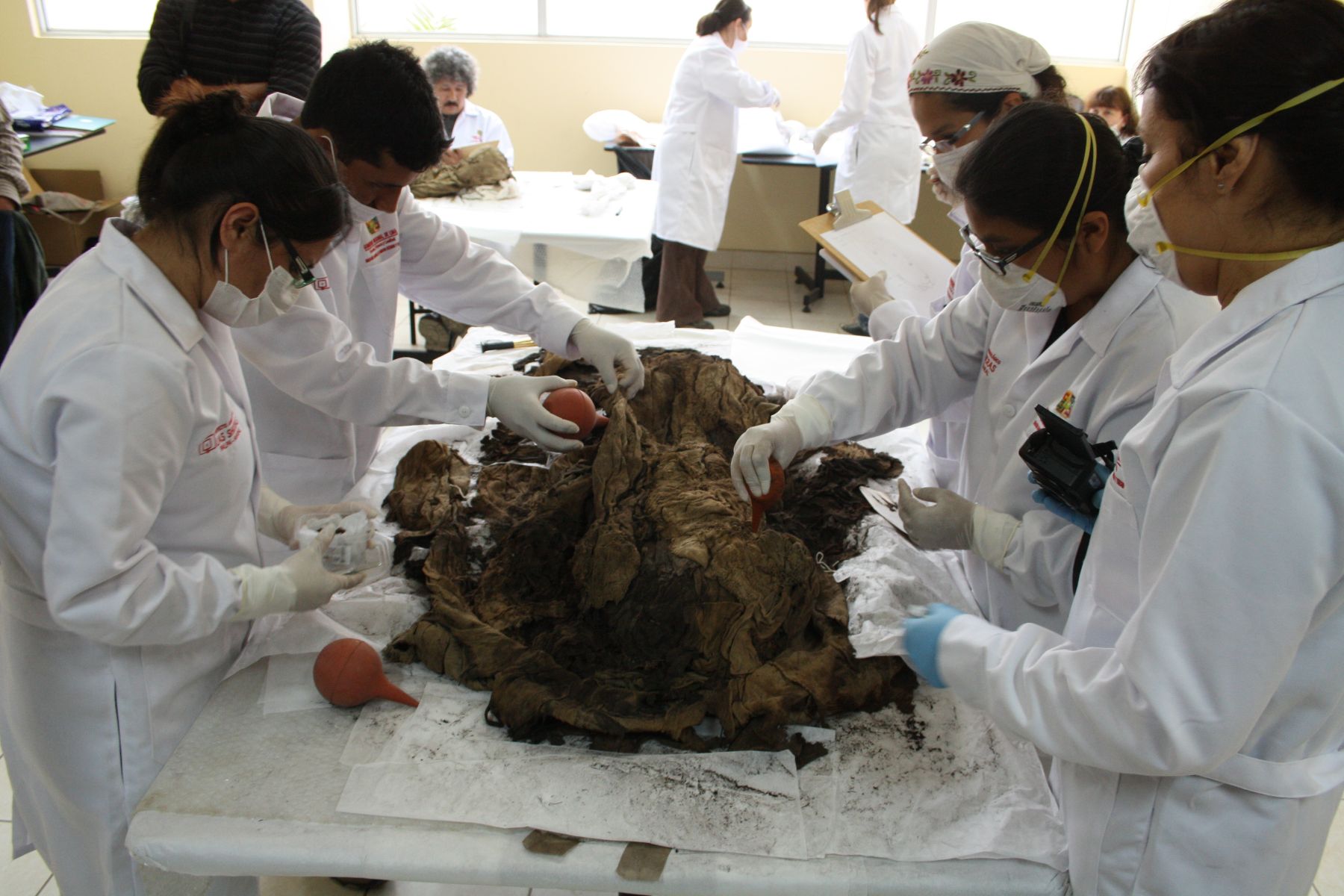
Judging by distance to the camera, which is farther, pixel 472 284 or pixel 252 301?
pixel 472 284

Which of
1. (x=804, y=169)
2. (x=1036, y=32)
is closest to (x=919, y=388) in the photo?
(x=804, y=169)

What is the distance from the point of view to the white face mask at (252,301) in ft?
4.92

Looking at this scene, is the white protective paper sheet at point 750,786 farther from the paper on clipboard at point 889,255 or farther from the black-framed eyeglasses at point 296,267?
the paper on clipboard at point 889,255

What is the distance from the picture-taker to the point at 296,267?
1.55 m

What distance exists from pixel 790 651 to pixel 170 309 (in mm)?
1187

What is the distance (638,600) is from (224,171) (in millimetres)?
1015

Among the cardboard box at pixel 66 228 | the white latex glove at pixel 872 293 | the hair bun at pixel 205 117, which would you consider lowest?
the cardboard box at pixel 66 228

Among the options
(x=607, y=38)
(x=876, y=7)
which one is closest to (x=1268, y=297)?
(x=876, y=7)

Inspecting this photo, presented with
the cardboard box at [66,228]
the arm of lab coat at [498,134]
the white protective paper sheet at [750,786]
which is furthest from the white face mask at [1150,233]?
the cardboard box at [66,228]

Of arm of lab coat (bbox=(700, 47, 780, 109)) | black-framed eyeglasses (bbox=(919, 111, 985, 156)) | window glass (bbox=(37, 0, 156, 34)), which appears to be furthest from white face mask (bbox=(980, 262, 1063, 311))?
window glass (bbox=(37, 0, 156, 34))

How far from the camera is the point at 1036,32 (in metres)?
7.55

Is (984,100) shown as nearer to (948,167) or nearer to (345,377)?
(948,167)

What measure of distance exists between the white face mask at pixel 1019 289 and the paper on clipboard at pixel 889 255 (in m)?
1.22

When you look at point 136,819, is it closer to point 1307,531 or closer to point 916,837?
point 916,837
